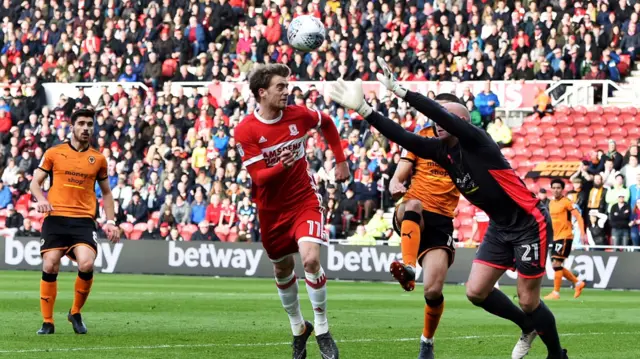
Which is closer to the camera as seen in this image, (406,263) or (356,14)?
(406,263)

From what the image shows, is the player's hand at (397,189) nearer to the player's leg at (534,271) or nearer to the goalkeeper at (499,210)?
the goalkeeper at (499,210)

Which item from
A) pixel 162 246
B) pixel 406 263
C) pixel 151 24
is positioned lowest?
pixel 162 246

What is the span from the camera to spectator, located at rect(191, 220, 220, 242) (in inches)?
1147

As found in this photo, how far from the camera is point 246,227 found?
28.7m

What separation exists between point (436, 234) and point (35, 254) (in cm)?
2014

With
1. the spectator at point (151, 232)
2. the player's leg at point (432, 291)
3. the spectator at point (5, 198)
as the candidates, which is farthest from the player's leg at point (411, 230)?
the spectator at point (5, 198)

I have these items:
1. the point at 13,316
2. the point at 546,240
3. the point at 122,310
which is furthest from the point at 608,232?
the point at 546,240

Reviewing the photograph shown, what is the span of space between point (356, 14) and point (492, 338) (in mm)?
20617

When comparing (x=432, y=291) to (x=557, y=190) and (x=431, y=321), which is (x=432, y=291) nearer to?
(x=431, y=321)

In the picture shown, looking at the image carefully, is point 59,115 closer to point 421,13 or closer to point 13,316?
point 421,13

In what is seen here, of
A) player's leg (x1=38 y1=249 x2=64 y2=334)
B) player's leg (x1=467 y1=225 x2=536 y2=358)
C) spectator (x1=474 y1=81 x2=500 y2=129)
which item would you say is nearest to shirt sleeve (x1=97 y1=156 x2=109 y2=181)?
player's leg (x1=38 y1=249 x2=64 y2=334)

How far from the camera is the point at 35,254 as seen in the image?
30.0 meters

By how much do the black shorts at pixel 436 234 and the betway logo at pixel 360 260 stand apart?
14.9 m

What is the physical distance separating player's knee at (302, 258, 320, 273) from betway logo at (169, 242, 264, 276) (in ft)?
57.8
